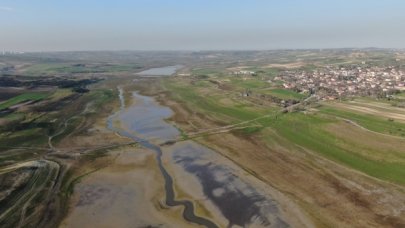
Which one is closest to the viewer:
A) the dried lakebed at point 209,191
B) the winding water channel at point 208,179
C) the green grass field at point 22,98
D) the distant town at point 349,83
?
the dried lakebed at point 209,191

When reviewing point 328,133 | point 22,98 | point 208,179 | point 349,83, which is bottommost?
point 349,83

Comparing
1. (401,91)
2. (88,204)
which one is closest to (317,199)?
(88,204)

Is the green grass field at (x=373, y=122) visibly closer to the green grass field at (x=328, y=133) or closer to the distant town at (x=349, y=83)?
the green grass field at (x=328, y=133)

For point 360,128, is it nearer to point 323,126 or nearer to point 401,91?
point 323,126

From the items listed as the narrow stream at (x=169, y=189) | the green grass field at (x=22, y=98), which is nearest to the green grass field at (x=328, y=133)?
the narrow stream at (x=169, y=189)

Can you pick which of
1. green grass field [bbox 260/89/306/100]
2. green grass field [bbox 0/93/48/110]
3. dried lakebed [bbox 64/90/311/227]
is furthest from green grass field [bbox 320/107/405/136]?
green grass field [bbox 0/93/48/110]

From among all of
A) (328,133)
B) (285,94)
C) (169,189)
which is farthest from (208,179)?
(285,94)

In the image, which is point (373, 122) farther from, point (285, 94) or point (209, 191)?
point (209, 191)
